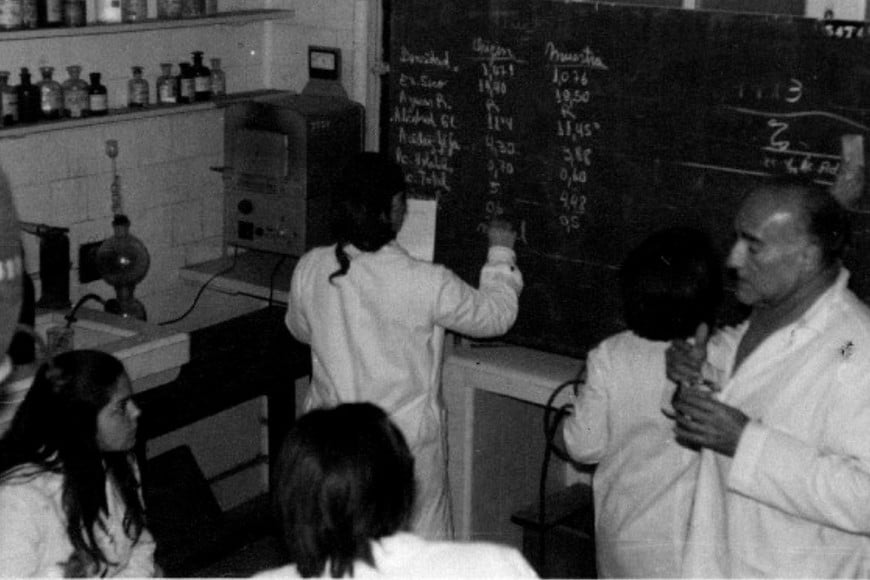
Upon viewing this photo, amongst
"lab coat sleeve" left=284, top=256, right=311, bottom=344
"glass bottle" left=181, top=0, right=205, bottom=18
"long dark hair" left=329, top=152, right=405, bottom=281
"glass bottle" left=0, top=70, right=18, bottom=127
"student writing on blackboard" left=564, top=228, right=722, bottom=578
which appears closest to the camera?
"student writing on blackboard" left=564, top=228, right=722, bottom=578

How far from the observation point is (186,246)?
4.91 metres

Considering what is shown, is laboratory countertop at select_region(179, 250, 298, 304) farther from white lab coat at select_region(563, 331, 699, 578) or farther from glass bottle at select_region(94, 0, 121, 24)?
white lab coat at select_region(563, 331, 699, 578)

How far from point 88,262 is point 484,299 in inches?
68.2

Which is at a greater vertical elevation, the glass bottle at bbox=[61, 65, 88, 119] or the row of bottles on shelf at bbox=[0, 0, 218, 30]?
the row of bottles on shelf at bbox=[0, 0, 218, 30]

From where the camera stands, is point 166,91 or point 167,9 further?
point 166,91

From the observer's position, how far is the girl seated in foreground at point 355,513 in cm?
181

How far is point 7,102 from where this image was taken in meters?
4.00

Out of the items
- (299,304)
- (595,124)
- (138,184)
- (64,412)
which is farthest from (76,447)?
(138,184)

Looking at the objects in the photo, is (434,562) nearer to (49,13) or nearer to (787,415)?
(787,415)

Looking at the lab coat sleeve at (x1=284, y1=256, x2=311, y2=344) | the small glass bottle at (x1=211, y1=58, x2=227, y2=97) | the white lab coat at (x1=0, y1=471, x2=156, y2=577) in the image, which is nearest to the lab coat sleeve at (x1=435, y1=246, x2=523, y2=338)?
the lab coat sleeve at (x1=284, y1=256, x2=311, y2=344)

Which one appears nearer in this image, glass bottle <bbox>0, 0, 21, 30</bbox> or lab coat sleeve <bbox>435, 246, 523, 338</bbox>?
lab coat sleeve <bbox>435, 246, 523, 338</bbox>

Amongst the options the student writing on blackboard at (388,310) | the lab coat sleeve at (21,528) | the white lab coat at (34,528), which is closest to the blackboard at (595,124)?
the student writing on blackboard at (388,310)

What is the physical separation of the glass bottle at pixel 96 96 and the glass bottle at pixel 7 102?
0.30 metres

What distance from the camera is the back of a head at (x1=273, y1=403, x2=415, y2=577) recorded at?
1.84m
